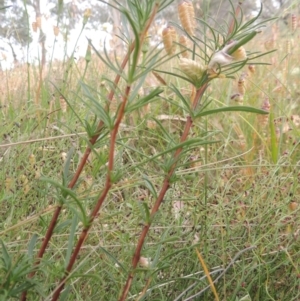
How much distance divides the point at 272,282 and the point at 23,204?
26.1 inches

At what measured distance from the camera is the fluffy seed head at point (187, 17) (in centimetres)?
77

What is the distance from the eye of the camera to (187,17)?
79 cm

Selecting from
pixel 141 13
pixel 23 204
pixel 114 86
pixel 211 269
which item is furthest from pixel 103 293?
pixel 141 13

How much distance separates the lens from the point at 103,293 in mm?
952

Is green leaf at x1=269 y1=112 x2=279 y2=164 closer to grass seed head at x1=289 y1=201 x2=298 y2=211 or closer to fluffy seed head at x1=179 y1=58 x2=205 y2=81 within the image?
grass seed head at x1=289 y1=201 x2=298 y2=211

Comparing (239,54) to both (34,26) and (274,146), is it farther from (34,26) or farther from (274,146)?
(34,26)

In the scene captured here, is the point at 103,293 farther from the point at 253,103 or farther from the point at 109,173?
the point at 253,103

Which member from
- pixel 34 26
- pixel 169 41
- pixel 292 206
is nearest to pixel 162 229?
pixel 292 206

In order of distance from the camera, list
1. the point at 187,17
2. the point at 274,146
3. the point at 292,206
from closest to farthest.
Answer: the point at 187,17, the point at 292,206, the point at 274,146

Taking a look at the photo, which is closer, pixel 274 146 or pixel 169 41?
pixel 169 41

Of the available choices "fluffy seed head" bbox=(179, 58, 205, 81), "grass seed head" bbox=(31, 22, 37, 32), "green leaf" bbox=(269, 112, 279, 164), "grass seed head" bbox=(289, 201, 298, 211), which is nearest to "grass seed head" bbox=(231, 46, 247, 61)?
"fluffy seed head" bbox=(179, 58, 205, 81)

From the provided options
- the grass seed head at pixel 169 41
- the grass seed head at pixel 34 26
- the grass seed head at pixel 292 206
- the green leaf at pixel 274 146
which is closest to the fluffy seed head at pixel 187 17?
the grass seed head at pixel 169 41

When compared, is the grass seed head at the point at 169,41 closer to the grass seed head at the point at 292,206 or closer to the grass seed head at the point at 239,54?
the grass seed head at the point at 239,54

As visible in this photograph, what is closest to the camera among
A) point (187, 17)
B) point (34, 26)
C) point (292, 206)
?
point (187, 17)
